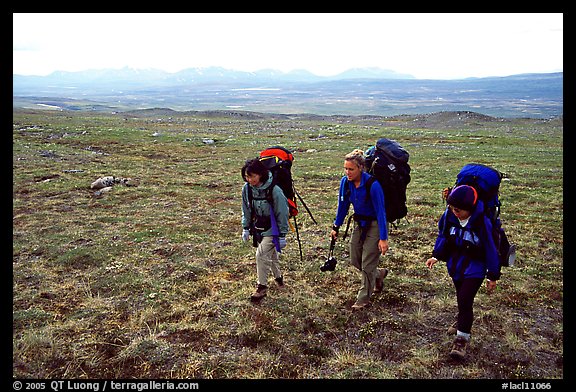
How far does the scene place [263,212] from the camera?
7.11 meters

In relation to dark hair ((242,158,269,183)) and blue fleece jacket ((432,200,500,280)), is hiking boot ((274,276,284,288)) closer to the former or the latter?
dark hair ((242,158,269,183))

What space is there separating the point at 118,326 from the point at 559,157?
104ft

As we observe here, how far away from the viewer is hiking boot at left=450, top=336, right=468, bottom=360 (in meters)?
5.66

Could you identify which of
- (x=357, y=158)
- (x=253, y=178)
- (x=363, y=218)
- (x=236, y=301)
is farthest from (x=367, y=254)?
(x=236, y=301)

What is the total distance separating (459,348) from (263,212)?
3.95 metres

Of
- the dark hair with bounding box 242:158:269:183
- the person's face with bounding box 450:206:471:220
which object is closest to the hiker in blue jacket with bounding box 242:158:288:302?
the dark hair with bounding box 242:158:269:183

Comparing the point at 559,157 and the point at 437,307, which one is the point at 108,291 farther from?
the point at 559,157

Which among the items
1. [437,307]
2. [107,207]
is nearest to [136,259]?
[107,207]

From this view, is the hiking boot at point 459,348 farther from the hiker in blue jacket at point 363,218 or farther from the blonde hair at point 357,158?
the blonde hair at point 357,158

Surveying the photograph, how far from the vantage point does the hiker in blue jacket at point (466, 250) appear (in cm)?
512

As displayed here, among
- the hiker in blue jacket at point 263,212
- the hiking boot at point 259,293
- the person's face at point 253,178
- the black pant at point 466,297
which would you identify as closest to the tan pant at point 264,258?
the hiker in blue jacket at point 263,212

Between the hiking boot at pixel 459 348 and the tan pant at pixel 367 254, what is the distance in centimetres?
177

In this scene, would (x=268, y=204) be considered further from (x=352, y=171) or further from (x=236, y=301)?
(x=236, y=301)

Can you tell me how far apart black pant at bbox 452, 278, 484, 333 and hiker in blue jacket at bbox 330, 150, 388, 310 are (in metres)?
1.26
